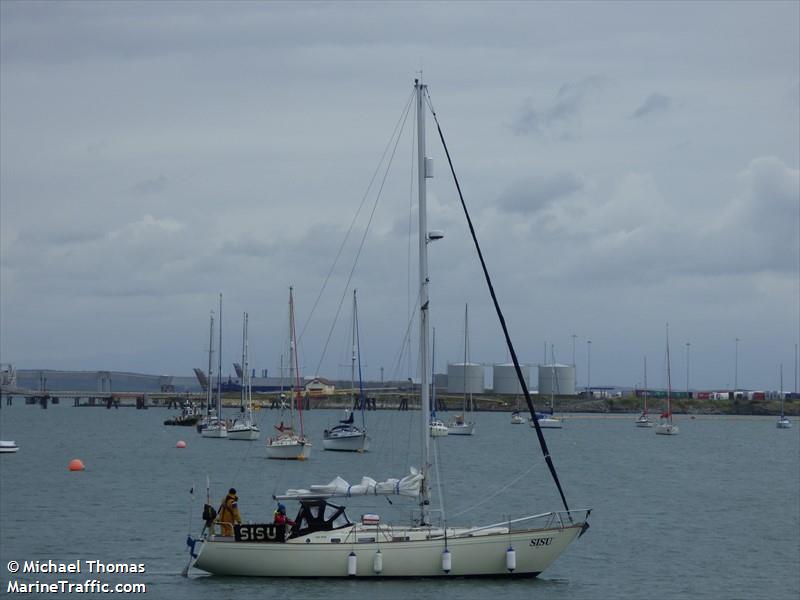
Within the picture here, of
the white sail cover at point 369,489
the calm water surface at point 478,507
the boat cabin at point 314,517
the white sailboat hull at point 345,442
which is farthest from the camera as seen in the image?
the white sailboat hull at point 345,442

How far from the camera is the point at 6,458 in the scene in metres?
93.2

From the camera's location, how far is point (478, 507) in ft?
189

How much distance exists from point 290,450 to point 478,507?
31.9m

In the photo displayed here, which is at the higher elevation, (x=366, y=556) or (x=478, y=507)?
(x=366, y=556)

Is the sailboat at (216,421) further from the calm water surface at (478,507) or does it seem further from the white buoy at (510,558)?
the white buoy at (510,558)

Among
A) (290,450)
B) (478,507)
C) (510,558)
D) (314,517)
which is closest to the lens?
(510,558)

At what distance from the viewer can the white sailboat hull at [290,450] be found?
87.1 m

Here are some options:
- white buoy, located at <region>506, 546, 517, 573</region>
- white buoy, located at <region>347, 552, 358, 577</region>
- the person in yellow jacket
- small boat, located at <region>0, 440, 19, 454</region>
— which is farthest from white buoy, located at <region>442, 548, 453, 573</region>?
small boat, located at <region>0, 440, 19, 454</region>

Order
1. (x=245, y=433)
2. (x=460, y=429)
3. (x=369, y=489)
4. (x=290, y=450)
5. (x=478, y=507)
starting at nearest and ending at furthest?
(x=369, y=489) → (x=478, y=507) → (x=290, y=450) → (x=245, y=433) → (x=460, y=429)

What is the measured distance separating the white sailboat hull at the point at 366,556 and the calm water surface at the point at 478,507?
354 millimetres

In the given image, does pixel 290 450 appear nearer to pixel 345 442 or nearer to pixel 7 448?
pixel 345 442

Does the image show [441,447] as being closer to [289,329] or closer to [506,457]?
[506,457]

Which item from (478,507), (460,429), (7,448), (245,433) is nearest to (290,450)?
(7,448)

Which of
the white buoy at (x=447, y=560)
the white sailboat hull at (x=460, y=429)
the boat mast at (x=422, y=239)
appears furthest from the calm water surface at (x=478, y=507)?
the white sailboat hull at (x=460, y=429)
